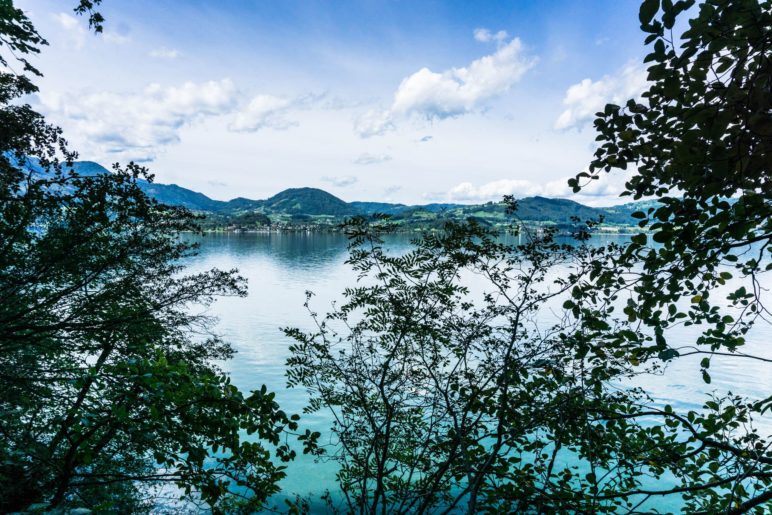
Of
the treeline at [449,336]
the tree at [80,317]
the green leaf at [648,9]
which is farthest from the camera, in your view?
the tree at [80,317]

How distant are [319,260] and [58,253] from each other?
296ft

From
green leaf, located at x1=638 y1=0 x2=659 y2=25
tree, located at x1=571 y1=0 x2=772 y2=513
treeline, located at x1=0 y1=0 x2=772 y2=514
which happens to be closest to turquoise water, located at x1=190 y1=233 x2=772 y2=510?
treeline, located at x1=0 y1=0 x2=772 y2=514

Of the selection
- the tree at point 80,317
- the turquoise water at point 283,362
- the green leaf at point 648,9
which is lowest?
the turquoise water at point 283,362

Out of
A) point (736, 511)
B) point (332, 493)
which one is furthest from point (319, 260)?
point (736, 511)

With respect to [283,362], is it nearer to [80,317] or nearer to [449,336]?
[80,317]

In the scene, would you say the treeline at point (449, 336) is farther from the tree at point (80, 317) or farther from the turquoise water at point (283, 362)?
the turquoise water at point (283, 362)

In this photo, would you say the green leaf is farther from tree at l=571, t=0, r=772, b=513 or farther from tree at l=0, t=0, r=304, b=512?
tree at l=0, t=0, r=304, b=512

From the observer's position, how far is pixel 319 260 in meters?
97.2

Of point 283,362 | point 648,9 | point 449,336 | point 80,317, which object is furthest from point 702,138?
point 283,362

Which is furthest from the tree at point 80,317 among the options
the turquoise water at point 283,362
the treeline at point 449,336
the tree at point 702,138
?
the tree at point 702,138

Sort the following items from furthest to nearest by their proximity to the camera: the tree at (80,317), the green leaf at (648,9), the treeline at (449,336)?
the tree at (80,317)
the treeline at (449,336)
the green leaf at (648,9)

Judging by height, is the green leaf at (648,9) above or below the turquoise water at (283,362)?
above

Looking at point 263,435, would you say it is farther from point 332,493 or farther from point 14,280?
point 332,493

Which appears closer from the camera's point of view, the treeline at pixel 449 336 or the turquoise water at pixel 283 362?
the treeline at pixel 449 336
